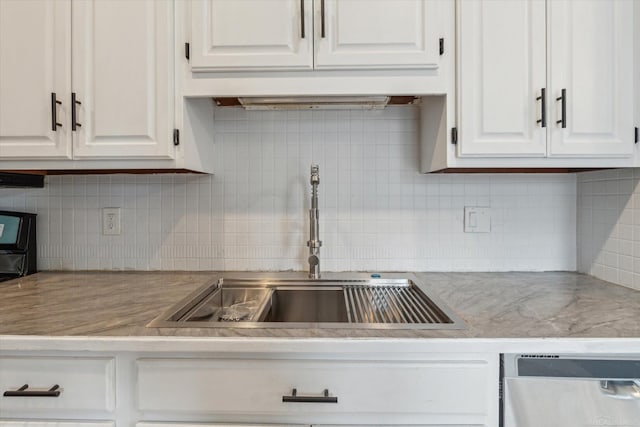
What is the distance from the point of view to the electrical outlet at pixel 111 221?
1.57 m

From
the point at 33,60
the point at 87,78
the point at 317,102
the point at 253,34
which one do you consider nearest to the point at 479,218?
the point at 317,102


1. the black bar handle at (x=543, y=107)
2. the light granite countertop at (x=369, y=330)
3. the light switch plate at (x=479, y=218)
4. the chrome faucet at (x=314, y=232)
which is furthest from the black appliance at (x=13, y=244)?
the black bar handle at (x=543, y=107)

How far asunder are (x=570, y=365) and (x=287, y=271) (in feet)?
3.34

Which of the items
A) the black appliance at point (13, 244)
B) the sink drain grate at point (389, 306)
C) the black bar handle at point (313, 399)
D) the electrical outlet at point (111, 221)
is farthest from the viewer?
the electrical outlet at point (111, 221)

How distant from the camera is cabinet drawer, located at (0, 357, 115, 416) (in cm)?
89

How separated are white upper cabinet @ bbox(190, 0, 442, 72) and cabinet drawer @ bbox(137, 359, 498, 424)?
0.90 m

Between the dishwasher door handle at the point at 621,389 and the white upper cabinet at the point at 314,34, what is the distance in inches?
39.1

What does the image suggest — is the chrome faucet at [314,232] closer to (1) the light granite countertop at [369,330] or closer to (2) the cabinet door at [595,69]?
(1) the light granite countertop at [369,330]

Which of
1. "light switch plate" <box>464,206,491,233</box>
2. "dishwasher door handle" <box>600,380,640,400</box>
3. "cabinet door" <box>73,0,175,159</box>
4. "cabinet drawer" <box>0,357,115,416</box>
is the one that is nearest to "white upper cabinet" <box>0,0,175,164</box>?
"cabinet door" <box>73,0,175,159</box>

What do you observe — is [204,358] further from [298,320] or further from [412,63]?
[412,63]

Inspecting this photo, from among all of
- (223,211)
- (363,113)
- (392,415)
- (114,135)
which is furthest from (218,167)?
(392,415)

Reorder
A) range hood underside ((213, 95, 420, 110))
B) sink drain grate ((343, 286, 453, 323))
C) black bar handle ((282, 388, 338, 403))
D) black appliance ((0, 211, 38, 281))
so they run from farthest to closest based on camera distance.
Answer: black appliance ((0, 211, 38, 281)) < range hood underside ((213, 95, 420, 110)) < sink drain grate ((343, 286, 453, 323)) < black bar handle ((282, 388, 338, 403))

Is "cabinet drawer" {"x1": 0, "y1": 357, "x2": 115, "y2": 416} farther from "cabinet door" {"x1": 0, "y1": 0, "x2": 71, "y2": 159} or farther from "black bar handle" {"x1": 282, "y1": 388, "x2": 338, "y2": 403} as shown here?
"cabinet door" {"x1": 0, "y1": 0, "x2": 71, "y2": 159}

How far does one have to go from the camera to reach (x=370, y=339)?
86 cm
